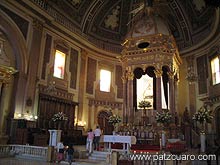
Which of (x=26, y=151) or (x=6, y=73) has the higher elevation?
(x=6, y=73)

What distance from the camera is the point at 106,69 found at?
23109 millimetres

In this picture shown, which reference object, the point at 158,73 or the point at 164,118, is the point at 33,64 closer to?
the point at 158,73

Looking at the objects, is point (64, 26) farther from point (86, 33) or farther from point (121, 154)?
point (121, 154)

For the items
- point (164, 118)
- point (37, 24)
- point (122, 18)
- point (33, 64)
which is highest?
point (122, 18)

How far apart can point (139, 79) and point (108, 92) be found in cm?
465

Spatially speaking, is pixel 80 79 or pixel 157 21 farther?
pixel 80 79

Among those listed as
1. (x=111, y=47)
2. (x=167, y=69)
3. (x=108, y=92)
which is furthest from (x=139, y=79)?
(x=111, y=47)

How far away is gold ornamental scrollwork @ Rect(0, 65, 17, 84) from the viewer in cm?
1397

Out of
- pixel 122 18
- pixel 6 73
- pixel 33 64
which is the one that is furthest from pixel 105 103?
pixel 6 73

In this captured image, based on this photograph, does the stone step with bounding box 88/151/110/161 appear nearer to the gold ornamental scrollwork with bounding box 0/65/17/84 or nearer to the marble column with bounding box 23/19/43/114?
the marble column with bounding box 23/19/43/114

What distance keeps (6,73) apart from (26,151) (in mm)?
5437

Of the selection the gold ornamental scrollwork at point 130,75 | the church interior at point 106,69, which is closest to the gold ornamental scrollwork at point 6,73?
the church interior at point 106,69

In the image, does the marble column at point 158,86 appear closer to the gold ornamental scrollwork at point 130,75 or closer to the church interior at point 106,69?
the church interior at point 106,69

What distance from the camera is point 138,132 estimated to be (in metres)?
15.9
